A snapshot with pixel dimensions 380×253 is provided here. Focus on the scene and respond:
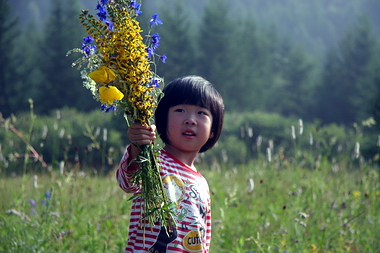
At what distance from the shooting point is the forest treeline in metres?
26.3

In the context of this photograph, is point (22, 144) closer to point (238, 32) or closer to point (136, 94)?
point (136, 94)

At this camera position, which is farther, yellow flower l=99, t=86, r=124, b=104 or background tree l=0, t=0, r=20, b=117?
background tree l=0, t=0, r=20, b=117

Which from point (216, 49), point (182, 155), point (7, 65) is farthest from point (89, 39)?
point (216, 49)

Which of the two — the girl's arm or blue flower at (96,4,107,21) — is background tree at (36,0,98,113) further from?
blue flower at (96,4,107,21)

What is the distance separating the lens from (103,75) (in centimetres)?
185

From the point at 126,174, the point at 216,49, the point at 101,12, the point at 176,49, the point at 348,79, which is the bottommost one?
the point at 126,174

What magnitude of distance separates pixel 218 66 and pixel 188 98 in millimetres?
31215

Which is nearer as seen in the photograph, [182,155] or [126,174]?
[126,174]

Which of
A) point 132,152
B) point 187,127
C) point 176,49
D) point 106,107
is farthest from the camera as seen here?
point 176,49

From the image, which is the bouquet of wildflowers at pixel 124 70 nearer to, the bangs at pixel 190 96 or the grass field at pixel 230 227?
the bangs at pixel 190 96

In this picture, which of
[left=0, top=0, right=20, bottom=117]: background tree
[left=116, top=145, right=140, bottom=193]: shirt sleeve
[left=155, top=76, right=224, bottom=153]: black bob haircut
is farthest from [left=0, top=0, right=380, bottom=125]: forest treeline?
[left=116, top=145, right=140, bottom=193]: shirt sleeve

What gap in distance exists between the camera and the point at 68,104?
1033 inches

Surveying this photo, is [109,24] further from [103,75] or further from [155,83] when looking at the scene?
[155,83]

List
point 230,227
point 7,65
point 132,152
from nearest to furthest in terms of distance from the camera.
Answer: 1. point 132,152
2. point 230,227
3. point 7,65
